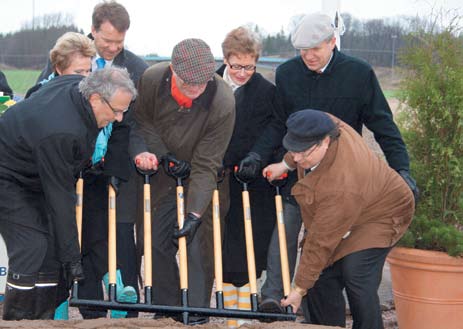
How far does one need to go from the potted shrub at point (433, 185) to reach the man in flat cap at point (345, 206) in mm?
877

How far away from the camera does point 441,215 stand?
584 centimetres

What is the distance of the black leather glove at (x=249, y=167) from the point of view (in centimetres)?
521

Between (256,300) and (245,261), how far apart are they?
54 centimetres

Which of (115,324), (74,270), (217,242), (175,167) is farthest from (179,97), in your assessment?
(115,324)

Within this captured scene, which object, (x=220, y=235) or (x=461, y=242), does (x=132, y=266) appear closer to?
(x=220, y=235)

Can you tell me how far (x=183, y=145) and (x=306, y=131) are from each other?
1049 mm

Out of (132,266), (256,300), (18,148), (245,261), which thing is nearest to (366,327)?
(256,300)

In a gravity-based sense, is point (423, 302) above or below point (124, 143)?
below

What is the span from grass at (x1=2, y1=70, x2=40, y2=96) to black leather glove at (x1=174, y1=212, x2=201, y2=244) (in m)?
8.41

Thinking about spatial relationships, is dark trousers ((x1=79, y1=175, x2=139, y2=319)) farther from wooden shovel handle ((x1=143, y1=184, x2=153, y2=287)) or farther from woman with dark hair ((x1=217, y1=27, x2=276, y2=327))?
woman with dark hair ((x1=217, y1=27, x2=276, y2=327))

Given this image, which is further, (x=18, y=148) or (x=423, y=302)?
(x=423, y=302)

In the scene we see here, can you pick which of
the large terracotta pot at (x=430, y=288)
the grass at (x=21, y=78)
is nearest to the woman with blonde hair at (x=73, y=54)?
the large terracotta pot at (x=430, y=288)

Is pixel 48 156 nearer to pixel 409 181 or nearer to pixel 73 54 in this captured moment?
pixel 73 54

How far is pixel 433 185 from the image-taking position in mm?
5809
